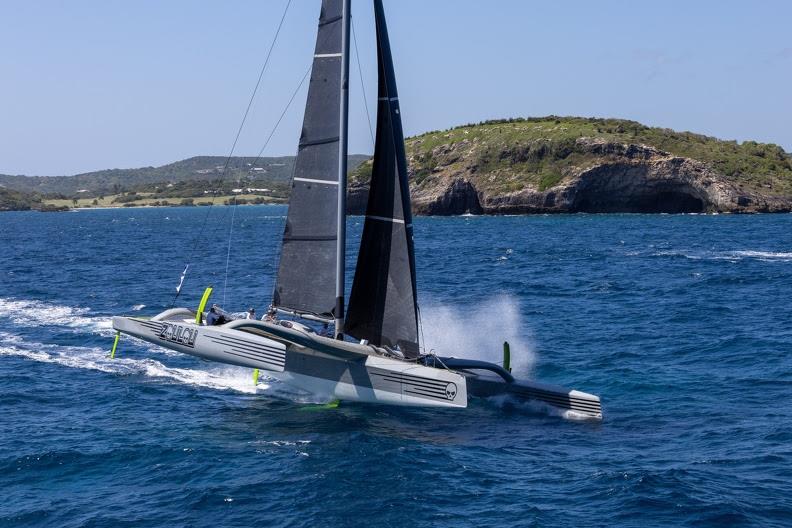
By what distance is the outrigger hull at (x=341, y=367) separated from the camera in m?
20.8

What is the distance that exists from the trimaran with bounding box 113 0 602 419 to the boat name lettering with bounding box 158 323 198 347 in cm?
3

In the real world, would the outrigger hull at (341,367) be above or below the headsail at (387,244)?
below

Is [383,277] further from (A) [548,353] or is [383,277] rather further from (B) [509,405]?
(A) [548,353]

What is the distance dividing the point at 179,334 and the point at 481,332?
13.9 metres

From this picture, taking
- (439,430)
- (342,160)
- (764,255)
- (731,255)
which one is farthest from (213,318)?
(764,255)

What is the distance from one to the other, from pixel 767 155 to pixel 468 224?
54675mm

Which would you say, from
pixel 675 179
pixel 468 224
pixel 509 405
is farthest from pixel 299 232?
pixel 675 179

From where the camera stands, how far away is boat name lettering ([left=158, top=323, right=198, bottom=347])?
2156 cm

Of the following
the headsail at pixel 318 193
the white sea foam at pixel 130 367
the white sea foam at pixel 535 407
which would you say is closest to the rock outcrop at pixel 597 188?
the white sea foam at pixel 130 367

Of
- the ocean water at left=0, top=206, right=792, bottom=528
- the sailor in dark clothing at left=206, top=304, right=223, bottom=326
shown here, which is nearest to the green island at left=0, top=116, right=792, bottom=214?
the ocean water at left=0, top=206, right=792, bottom=528

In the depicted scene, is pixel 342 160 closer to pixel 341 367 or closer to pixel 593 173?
pixel 341 367

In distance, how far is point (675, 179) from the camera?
118125 millimetres

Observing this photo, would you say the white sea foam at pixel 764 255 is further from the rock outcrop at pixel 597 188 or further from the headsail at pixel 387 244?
the rock outcrop at pixel 597 188

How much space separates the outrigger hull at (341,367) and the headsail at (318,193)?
4.12ft
